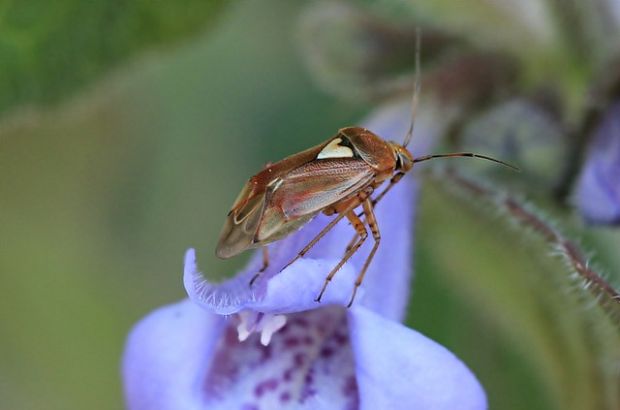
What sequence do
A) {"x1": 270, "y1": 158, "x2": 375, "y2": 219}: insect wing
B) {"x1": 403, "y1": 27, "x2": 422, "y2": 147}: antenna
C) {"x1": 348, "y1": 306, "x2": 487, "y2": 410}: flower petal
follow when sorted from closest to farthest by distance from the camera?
{"x1": 348, "y1": 306, "x2": 487, "y2": 410}: flower petal
{"x1": 270, "y1": 158, "x2": 375, "y2": 219}: insect wing
{"x1": 403, "y1": 27, "x2": 422, "y2": 147}: antenna

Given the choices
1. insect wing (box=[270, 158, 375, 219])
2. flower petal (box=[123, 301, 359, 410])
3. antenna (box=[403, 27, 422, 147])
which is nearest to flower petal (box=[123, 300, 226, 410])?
flower petal (box=[123, 301, 359, 410])

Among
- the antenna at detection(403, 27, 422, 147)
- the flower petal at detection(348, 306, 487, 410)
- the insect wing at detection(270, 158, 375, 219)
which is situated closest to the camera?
the flower petal at detection(348, 306, 487, 410)

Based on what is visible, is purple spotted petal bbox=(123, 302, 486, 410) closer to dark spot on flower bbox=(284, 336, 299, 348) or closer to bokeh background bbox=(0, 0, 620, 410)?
dark spot on flower bbox=(284, 336, 299, 348)

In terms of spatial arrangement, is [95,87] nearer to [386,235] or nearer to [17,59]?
[17,59]

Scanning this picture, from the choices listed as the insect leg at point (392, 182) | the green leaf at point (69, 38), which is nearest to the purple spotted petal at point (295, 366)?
the insect leg at point (392, 182)

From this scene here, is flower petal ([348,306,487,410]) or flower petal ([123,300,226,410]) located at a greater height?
flower petal ([123,300,226,410])

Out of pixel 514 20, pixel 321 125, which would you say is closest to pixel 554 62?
pixel 514 20
